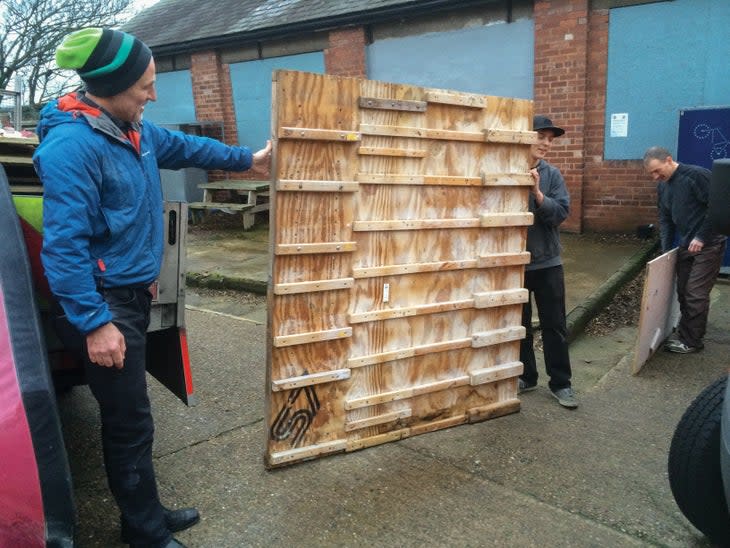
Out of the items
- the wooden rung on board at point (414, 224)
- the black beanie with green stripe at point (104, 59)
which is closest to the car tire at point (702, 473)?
the wooden rung on board at point (414, 224)

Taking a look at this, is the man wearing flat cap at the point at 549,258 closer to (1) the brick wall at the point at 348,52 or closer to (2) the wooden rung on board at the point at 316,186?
(2) the wooden rung on board at the point at 316,186

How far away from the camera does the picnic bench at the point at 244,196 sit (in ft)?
34.1

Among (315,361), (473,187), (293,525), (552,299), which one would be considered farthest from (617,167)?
(293,525)

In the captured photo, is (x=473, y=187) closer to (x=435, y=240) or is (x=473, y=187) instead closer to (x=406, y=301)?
(x=435, y=240)

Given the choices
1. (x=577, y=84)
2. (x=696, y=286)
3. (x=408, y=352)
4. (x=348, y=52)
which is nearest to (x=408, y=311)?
(x=408, y=352)

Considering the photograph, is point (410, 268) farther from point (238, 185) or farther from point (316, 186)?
point (238, 185)

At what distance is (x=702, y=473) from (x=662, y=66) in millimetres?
6568

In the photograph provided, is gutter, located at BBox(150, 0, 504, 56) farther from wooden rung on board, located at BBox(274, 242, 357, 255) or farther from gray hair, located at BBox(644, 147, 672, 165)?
wooden rung on board, located at BBox(274, 242, 357, 255)

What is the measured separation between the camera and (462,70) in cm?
901

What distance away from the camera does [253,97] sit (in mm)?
11484

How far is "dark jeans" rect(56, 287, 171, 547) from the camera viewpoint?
2.28 meters

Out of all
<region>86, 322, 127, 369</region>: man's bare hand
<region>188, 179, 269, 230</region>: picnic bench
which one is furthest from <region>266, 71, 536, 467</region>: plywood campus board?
<region>188, 179, 269, 230</region>: picnic bench

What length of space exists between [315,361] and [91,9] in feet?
66.8

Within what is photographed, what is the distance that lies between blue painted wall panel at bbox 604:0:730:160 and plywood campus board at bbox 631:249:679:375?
11.2 feet
